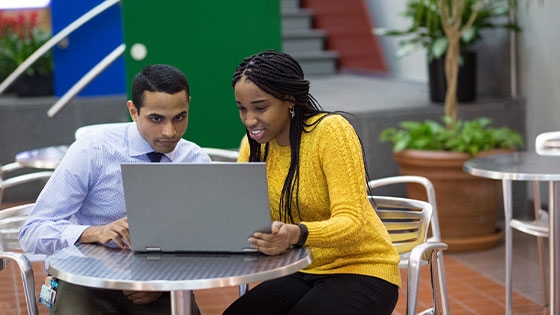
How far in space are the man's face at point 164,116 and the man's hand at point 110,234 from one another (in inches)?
12.0

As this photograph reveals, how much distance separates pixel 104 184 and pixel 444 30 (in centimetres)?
353

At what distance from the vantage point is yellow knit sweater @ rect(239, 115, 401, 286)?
2.56 meters

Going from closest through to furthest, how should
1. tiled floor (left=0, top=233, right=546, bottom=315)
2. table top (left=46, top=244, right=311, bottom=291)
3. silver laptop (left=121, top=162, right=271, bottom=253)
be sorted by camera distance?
1. table top (left=46, top=244, right=311, bottom=291)
2. silver laptop (left=121, top=162, right=271, bottom=253)
3. tiled floor (left=0, top=233, right=546, bottom=315)

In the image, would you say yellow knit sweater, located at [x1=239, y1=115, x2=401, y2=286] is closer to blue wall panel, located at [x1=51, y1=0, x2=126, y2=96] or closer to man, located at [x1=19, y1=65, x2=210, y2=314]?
man, located at [x1=19, y1=65, x2=210, y2=314]

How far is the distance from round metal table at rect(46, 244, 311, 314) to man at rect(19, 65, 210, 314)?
18 centimetres

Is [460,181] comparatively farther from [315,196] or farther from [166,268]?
[166,268]

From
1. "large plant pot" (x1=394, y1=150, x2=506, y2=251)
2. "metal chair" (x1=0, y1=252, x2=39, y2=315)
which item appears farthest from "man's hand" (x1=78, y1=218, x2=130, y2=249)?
"large plant pot" (x1=394, y1=150, x2=506, y2=251)

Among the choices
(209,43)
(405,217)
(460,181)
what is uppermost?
(209,43)

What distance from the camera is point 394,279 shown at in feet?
8.88

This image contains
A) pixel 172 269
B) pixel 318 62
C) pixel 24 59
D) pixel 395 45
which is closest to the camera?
pixel 172 269

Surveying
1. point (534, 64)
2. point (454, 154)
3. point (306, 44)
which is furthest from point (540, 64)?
point (306, 44)

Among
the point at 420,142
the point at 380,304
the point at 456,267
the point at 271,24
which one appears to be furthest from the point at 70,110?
the point at 380,304

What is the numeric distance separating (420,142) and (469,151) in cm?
29

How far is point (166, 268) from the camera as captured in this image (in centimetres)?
227
